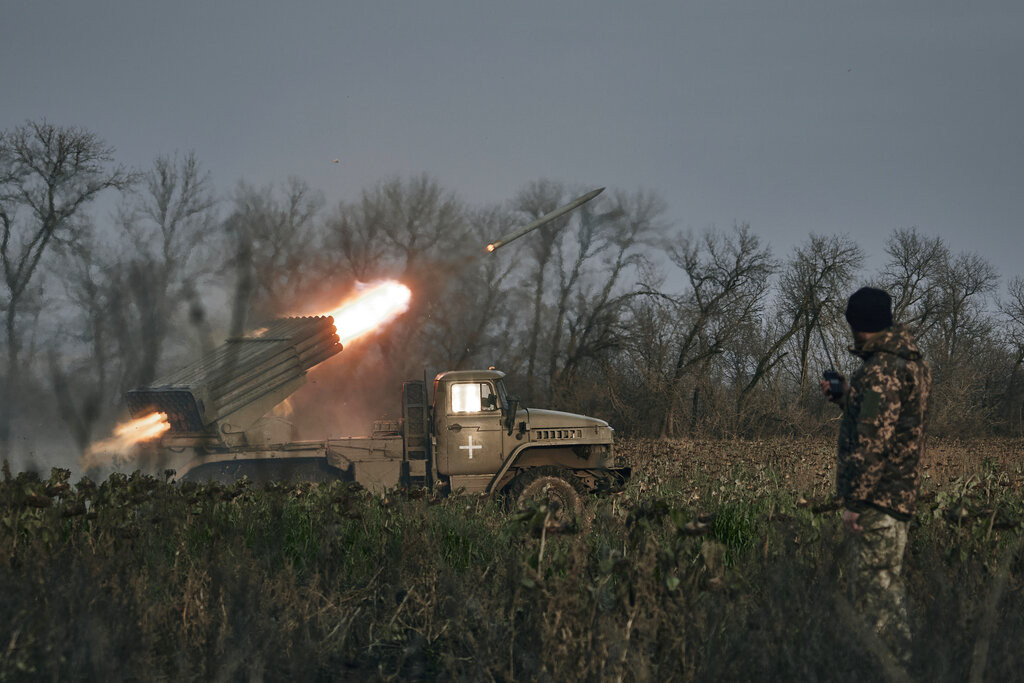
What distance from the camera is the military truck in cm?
1182

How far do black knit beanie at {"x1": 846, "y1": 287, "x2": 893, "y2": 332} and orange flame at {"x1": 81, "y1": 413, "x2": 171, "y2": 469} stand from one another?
10.3 meters

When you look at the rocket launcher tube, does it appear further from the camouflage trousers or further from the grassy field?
the camouflage trousers

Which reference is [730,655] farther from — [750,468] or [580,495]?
[750,468]

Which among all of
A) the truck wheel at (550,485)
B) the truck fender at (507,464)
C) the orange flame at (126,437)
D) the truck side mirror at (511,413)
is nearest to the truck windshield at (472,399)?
the truck side mirror at (511,413)

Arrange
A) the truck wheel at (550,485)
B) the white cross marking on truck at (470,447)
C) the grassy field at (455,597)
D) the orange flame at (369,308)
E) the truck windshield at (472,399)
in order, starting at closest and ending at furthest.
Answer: the grassy field at (455,597) < the truck wheel at (550,485) < the white cross marking on truck at (470,447) < the truck windshield at (472,399) < the orange flame at (369,308)

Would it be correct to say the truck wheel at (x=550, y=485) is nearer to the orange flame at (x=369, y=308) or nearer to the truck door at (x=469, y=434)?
the truck door at (x=469, y=434)

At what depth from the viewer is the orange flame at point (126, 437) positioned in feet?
41.3

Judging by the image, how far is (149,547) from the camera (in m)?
5.96

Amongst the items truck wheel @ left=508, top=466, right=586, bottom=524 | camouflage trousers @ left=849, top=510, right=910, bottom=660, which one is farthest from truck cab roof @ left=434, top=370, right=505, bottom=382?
camouflage trousers @ left=849, top=510, right=910, bottom=660

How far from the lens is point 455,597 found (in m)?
5.26

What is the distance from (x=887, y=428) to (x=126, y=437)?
36.5ft

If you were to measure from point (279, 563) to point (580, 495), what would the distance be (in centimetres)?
624

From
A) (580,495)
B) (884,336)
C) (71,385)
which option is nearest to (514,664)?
(884,336)

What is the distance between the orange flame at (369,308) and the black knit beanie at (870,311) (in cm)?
1219
